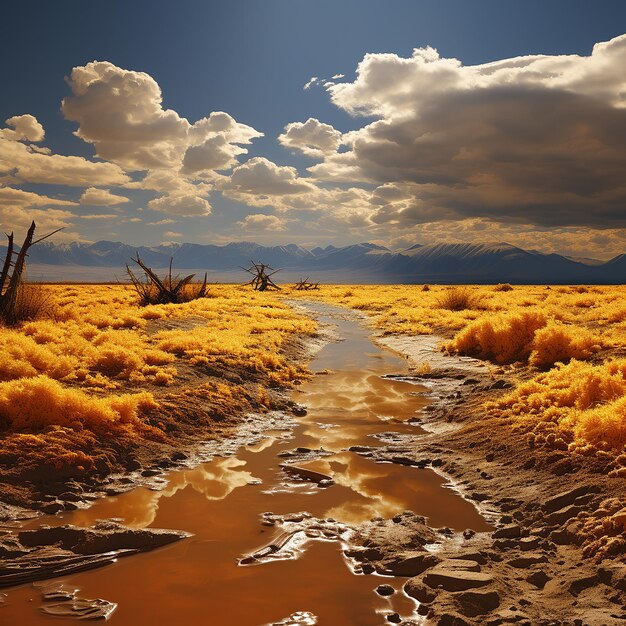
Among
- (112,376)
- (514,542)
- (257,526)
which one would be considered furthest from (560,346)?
(112,376)

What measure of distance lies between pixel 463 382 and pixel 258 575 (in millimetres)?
10755

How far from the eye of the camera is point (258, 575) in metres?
5.52

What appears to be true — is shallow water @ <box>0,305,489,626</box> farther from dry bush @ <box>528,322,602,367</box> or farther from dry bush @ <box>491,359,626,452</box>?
dry bush @ <box>528,322,602,367</box>

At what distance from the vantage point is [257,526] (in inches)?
262

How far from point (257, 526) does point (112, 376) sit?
7.52 metres

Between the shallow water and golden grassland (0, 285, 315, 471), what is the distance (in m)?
1.65

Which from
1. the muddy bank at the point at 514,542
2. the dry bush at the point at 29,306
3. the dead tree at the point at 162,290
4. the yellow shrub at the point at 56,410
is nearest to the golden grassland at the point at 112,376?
the yellow shrub at the point at 56,410

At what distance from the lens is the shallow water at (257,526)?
194 inches

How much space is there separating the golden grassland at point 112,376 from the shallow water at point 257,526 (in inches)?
65.0

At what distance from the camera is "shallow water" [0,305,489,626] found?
16.2 ft

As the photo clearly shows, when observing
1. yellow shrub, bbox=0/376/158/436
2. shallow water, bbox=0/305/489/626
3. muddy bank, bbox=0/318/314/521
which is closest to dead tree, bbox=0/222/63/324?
muddy bank, bbox=0/318/314/521

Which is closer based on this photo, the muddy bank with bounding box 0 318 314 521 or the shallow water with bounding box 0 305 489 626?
the shallow water with bounding box 0 305 489 626

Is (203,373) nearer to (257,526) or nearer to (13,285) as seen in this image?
(257,526)

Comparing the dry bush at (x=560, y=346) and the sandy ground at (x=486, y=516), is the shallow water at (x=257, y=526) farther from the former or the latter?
the dry bush at (x=560, y=346)
